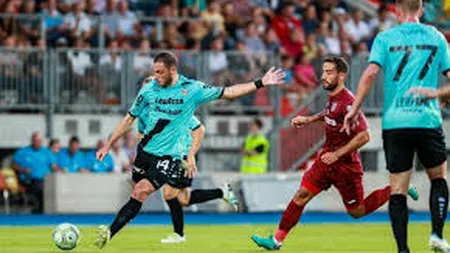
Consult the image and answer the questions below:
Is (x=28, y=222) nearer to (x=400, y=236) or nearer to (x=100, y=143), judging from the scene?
(x=100, y=143)

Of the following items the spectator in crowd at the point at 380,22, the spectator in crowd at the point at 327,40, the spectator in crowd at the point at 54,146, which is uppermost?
the spectator in crowd at the point at 380,22

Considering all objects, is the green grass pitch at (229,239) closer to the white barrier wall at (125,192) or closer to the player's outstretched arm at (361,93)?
the player's outstretched arm at (361,93)

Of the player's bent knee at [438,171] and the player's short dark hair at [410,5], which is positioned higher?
the player's short dark hair at [410,5]

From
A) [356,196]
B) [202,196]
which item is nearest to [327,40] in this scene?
[202,196]

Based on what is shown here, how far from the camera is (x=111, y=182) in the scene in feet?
94.9

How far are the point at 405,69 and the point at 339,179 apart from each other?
3.75m

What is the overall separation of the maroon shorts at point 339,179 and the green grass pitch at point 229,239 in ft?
2.05

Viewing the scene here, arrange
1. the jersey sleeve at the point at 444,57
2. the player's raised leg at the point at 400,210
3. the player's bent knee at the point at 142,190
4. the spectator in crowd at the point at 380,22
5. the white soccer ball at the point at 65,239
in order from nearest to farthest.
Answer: the player's raised leg at the point at 400,210, the jersey sleeve at the point at 444,57, the white soccer ball at the point at 65,239, the player's bent knee at the point at 142,190, the spectator in crowd at the point at 380,22

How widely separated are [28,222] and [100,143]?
13.5 ft

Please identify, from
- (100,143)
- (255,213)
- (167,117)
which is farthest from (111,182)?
(167,117)

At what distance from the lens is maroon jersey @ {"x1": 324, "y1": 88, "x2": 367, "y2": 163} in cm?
1583

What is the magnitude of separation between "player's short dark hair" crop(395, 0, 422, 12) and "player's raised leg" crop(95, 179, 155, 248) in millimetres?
4559

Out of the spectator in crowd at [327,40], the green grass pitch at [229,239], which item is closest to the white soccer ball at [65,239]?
the green grass pitch at [229,239]

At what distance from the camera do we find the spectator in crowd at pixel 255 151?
2900cm
